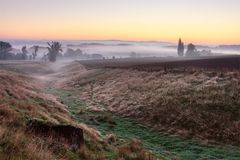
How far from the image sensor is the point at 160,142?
24.0 meters

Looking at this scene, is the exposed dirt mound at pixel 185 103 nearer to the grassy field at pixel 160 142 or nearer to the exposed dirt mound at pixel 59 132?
the grassy field at pixel 160 142

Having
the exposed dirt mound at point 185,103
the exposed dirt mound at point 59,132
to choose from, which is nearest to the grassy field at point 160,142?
the exposed dirt mound at point 185,103

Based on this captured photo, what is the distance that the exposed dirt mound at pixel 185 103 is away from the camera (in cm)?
2697

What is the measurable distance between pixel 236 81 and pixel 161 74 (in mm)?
16242

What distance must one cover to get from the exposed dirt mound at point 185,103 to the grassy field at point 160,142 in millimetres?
1553

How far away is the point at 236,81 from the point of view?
37.6m

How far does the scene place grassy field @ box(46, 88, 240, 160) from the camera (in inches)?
822

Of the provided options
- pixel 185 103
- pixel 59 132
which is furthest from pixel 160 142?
pixel 59 132

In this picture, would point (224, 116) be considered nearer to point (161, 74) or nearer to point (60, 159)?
point (60, 159)

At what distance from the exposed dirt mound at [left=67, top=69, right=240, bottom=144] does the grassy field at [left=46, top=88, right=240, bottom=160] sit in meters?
1.55

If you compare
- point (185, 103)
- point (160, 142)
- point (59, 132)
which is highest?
point (59, 132)

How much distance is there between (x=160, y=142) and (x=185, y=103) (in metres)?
10.1

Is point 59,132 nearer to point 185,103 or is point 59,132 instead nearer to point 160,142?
point 160,142

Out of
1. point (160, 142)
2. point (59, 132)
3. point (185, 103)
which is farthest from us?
point (185, 103)
